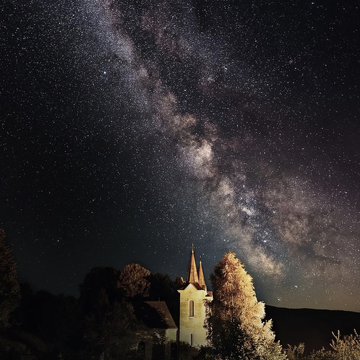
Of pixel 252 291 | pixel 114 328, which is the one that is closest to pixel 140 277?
pixel 114 328

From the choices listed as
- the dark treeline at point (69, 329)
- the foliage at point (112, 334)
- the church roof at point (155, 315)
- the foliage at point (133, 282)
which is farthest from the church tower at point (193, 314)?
the foliage at point (133, 282)

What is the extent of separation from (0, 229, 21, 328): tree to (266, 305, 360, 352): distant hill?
4096 centimetres

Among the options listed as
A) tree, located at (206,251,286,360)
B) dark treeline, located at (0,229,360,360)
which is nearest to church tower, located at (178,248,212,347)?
dark treeline, located at (0,229,360,360)

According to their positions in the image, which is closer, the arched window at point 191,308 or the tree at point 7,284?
the tree at point 7,284

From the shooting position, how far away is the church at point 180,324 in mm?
49259

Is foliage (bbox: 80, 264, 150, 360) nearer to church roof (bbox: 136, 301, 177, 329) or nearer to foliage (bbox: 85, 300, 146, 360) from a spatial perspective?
foliage (bbox: 85, 300, 146, 360)

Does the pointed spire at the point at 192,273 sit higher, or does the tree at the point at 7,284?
the pointed spire at the point at 192,273

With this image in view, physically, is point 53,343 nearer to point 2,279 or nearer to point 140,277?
point 2,279

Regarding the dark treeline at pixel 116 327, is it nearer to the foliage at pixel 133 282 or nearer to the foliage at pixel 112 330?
the foliage at pixel 112 330

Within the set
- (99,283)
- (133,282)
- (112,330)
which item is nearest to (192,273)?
(133,282)

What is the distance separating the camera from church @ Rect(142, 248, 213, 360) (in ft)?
162

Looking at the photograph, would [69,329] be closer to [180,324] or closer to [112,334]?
[112,334]

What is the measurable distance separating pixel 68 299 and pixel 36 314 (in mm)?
4449

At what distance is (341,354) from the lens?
108 feet
